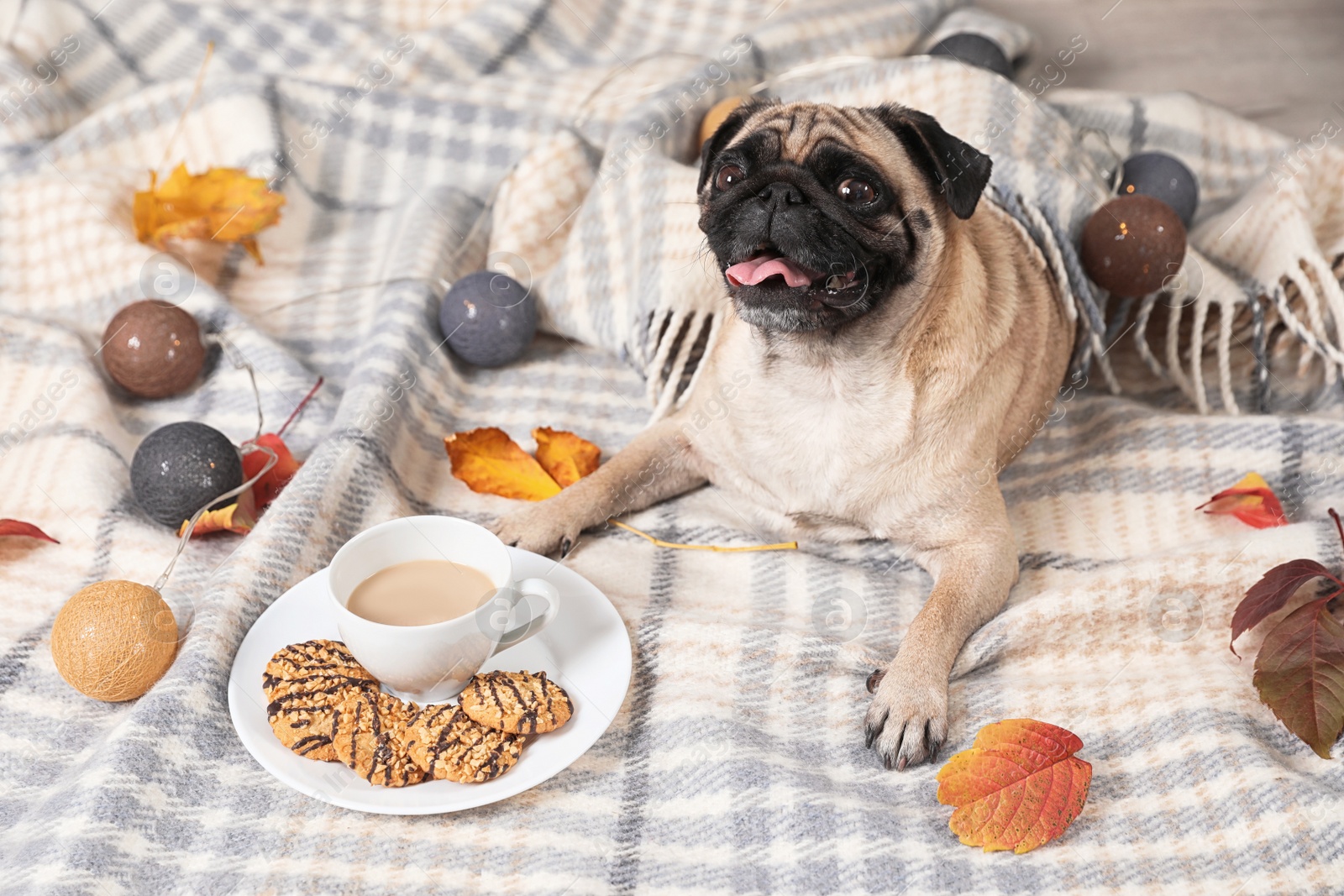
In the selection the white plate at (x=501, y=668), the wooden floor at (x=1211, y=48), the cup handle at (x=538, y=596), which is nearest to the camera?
the white plate at (x=501, y=668)

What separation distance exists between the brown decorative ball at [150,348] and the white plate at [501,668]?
0.88m

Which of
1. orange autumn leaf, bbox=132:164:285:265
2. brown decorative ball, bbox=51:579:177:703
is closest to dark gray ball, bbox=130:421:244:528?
brown decorative ball, bbox=51:579:177:703

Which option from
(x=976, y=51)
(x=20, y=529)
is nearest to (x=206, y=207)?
(x=20, y=529)

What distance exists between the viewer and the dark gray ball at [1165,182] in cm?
242

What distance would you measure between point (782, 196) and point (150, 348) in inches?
54.9

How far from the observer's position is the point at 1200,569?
1786 millimetres

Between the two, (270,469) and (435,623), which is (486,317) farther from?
(435,623)

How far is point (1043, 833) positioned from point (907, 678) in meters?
0.30

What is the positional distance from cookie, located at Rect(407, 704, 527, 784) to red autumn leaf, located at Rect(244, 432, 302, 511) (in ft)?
2.71

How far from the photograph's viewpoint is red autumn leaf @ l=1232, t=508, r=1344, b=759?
1510 mm

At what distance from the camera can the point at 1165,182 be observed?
7.95ft

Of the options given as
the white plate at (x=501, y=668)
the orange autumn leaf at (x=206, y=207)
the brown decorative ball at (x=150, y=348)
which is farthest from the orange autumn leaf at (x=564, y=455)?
the orange autumn leaf at (x=206, y=207)

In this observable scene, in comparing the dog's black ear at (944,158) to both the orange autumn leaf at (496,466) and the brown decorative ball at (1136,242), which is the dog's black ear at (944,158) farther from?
the orange autumn leaf at (496,466)

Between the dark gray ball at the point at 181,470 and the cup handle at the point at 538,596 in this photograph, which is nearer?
the cup handle at the point at 538,596
